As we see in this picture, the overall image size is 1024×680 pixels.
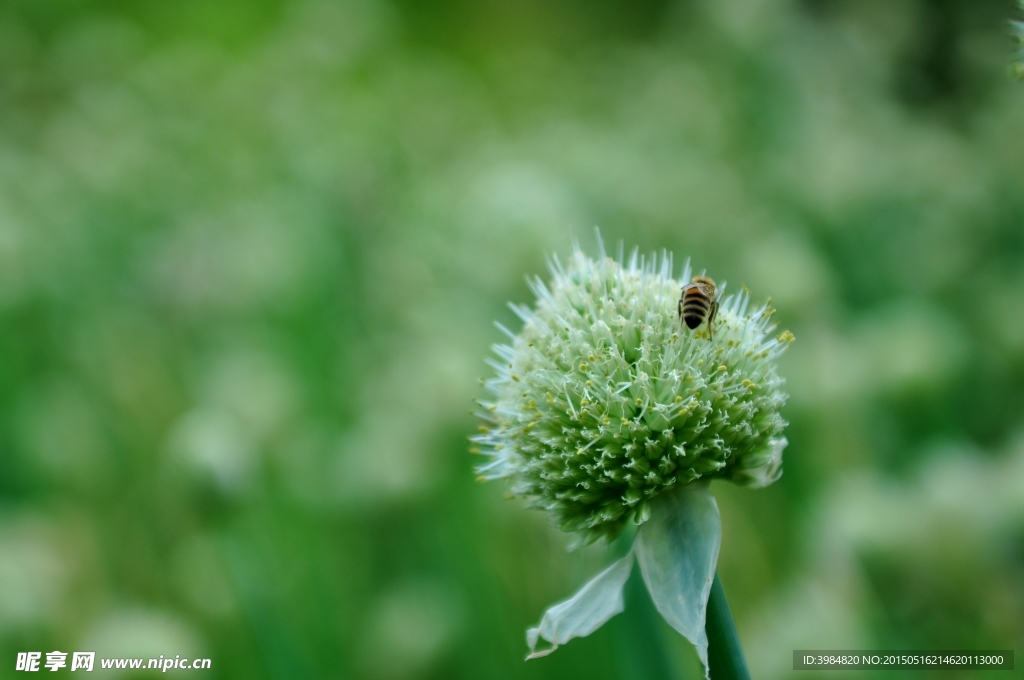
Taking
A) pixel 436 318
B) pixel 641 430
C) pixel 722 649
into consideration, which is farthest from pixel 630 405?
pixel 436 318

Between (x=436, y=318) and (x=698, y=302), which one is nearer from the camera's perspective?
(x=698, y=302)

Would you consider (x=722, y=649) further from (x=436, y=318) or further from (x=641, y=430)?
(x=436, y=318)

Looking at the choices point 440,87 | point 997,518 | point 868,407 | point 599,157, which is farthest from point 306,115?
point 997,518

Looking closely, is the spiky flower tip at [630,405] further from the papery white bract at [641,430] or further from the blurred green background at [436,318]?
the blurred green background at [436,318]

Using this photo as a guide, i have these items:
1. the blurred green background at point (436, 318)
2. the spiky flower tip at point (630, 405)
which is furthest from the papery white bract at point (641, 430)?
the blurred green background at point (436, 318)

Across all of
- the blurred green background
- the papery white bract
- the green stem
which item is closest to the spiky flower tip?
the papery white bract

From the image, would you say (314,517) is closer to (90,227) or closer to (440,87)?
(90,227)
